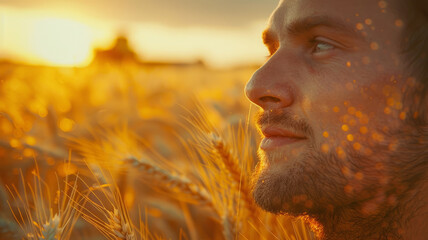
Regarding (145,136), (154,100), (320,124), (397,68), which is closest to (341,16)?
(397,68)

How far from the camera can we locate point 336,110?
1.43m

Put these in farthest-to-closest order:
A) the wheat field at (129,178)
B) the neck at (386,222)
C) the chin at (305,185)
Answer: the wheat field at (129,178) < the chin at (305,185) < the neck at (386,222)

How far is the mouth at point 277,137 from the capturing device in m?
1.50

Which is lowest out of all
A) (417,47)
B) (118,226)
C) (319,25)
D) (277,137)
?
A: (118,226)

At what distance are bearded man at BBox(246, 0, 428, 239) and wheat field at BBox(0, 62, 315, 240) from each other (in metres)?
0.23

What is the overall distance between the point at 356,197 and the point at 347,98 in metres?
0.37

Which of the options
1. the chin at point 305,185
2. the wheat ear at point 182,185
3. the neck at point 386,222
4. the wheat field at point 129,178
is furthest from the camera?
the wheat ear at point 182,185

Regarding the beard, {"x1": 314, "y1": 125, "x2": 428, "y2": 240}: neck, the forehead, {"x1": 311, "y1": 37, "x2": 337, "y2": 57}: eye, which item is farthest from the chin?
the forehead

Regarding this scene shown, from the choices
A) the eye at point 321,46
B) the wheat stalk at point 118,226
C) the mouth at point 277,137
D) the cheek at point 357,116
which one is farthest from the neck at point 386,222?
the wheat stalk at point 118,226

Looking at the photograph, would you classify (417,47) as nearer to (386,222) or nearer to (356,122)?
(356,122)

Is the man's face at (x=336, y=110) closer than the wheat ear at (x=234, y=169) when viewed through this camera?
Yes

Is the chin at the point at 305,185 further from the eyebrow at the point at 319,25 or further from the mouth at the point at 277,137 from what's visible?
the eyebrow at the point at 319,25

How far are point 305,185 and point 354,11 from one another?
0.67 m

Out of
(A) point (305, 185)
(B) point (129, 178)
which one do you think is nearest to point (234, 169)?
(A) point (305, 185)
